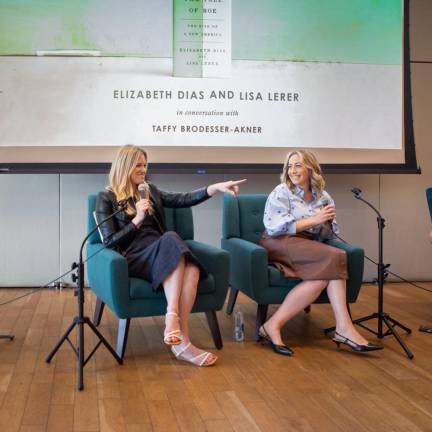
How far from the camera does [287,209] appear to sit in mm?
4414

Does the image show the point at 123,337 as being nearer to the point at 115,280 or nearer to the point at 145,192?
the point at 115,280

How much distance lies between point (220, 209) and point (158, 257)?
7.53ft

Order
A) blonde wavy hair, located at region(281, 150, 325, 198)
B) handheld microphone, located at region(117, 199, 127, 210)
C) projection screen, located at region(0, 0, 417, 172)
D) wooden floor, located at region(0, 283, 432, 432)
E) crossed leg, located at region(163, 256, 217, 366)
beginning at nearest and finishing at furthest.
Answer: wooden floor, located at region(0, 283, 432, 432) < crossed leg, located at region(163, 256, 217, 366) < handheld microphone, located at region(117, 199, 127, 210) < blonde wavy hair, located at region(281, 150, 325, 198) < projection screen, located at region(0, 0, 417, 172)

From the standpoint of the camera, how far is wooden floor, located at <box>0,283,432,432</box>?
2.96 meters

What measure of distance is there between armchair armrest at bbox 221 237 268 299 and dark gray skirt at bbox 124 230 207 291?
344 mm

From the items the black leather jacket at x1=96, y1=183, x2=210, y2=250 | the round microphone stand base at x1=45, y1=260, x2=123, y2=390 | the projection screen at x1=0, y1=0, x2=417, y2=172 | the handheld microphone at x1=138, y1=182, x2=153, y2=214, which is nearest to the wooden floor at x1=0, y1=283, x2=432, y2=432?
the round microphone stand base at x1=45, y1=260, x2=123, y2=390

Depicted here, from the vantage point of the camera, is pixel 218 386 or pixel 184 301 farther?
pixel 184 301

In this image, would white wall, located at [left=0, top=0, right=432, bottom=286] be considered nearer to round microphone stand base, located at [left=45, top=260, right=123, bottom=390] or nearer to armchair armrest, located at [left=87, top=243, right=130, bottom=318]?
armchair armrest, located at [left=87, top=243, right=130, bottom=318]

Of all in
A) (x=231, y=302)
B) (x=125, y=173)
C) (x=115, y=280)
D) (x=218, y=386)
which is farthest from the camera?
(x=231, y=302)

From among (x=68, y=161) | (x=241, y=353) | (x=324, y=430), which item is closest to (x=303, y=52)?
(x=68, y=161)

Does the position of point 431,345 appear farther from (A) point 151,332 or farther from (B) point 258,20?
(B) point 258,20

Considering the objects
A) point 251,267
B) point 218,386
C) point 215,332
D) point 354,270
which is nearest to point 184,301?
point 215,332

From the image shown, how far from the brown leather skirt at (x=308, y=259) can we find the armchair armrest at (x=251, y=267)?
134mm

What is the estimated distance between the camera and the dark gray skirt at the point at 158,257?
3.89 m
